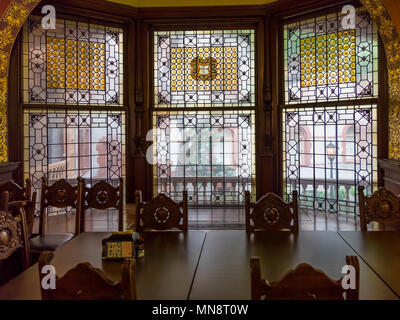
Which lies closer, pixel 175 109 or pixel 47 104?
pixel 47 104

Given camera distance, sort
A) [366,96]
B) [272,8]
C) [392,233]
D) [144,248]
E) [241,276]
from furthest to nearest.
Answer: [272,8]
[366,96]
[392,233]
[144,248]
[241,276]

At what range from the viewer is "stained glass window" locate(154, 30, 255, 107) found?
202 inches

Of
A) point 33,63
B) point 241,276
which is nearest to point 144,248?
point 241,276

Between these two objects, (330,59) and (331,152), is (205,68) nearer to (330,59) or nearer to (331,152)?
(330,59)

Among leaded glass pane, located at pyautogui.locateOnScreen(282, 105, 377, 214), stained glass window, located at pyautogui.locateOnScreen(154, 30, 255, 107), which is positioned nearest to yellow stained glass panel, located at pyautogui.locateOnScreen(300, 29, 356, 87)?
leaded glass pane, located at pyautogui.locateOnScreen(282, 105, 377, 214)

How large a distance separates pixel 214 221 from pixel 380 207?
2.06 meters

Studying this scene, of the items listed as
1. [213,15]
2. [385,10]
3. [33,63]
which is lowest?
[33,63]

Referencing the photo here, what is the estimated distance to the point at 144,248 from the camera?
228 centimetres

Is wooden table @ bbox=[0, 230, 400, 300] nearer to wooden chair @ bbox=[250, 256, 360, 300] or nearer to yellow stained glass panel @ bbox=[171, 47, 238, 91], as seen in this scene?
wooden chair @ bbox=[250, 256, 360, 300]

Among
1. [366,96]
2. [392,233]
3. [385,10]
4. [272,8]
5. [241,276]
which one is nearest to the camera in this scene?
[241,276]

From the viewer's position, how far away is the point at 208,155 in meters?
5.18

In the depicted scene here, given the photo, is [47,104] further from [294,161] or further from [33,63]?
[294,161]

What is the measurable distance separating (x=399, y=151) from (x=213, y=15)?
270cm

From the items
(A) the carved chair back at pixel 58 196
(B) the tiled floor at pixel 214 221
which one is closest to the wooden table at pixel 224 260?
(A) the carved chair back at pixel 58 196
